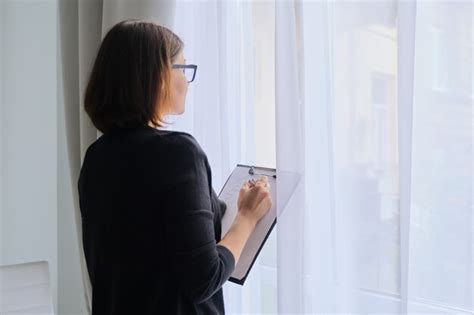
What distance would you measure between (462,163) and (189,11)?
968mm

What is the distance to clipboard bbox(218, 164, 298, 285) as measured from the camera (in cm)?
105

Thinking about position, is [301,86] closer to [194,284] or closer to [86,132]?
[194,284]

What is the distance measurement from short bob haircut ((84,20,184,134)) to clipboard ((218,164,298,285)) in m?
0.28

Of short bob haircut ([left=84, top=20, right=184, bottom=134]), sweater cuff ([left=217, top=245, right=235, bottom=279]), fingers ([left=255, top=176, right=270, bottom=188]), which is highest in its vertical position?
short bob haircut ([left=84, top=20, right=184, bottom=134])
